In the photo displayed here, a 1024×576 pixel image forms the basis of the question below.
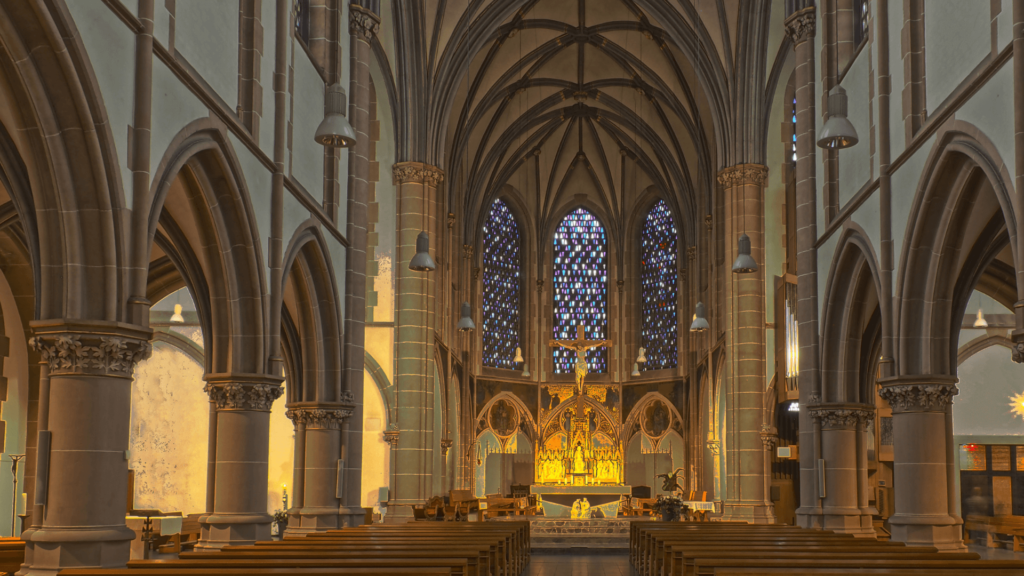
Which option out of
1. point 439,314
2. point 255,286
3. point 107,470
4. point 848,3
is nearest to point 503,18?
point 439,314

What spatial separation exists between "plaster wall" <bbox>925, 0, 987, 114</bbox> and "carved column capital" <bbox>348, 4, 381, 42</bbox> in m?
9.95

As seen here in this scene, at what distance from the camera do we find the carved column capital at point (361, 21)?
1891 cm

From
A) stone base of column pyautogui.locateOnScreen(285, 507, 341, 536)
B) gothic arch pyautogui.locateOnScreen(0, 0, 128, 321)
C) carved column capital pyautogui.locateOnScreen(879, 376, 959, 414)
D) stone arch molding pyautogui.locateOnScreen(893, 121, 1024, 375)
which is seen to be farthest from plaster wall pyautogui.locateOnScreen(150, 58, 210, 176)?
carved column capital pyautogui.locateOnScreen(879, 376, 959, 414)

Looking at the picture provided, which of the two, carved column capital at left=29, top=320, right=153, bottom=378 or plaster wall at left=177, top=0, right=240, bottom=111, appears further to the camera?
plaster wall at left=177, top=0, right=240, bottom=111

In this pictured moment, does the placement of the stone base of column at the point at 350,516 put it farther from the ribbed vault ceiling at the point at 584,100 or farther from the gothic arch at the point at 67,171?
the ribbed vault ceiling at the point at 584,100

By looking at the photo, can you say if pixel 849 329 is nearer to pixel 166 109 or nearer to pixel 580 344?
pixel 166 109

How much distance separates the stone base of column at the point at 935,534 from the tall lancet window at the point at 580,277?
30209 millimetres

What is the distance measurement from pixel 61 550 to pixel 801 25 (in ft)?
47.3

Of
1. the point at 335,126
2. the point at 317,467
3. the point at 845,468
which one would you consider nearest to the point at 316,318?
the point at 317,467

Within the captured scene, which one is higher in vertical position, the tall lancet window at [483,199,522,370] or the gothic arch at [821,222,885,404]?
the tall lancet window at [483,199,522,370]

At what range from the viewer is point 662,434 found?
4003 centimetres

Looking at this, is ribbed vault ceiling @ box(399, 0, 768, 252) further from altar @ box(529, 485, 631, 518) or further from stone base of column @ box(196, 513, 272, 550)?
stone base of column @ box(196, 513, 272, 550)

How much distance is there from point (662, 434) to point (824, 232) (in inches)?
926

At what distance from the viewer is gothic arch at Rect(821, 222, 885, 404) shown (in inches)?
636
